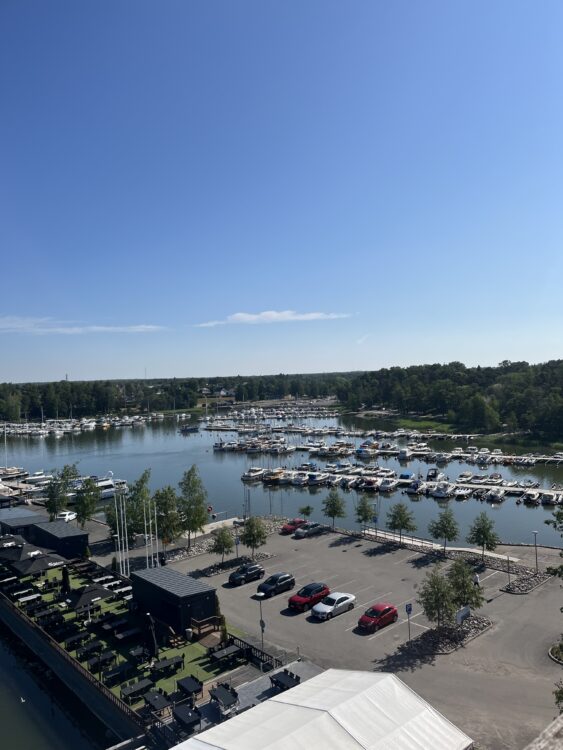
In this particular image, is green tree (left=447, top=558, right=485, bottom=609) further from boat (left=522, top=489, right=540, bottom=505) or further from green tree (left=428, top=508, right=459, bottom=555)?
boat (left=522, top=489, right=540, bottom=505)

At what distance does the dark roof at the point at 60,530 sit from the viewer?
28641mm

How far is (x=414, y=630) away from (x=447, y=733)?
8.68 metres

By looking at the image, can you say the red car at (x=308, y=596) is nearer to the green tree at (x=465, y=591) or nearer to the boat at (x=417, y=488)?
the green tree at (x=465, y=591)

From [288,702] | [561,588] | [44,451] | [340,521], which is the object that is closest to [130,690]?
[288,702]

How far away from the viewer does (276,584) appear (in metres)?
23.8

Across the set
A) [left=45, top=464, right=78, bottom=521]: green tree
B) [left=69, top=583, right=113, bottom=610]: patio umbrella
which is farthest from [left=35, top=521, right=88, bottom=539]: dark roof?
[left=69, top=583, right=113, bottom=610]: patio umbrella

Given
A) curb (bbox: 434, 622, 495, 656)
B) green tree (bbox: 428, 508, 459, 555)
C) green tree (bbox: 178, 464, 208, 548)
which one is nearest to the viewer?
curb (bbox: 434, 622, 495, 656)

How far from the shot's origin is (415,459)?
72.9 metres

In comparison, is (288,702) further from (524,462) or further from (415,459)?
(415,459)

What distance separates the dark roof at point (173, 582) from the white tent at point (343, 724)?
7.63m

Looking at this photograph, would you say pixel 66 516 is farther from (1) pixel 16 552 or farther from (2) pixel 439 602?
(2) pixel 439 602

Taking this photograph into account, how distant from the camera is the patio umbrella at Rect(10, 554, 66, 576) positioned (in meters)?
23.4

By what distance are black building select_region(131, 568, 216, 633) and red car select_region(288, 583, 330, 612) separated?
12.0 feet

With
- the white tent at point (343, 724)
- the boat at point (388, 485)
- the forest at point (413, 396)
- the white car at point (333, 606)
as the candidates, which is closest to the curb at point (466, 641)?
the white car at point (333, 606)
